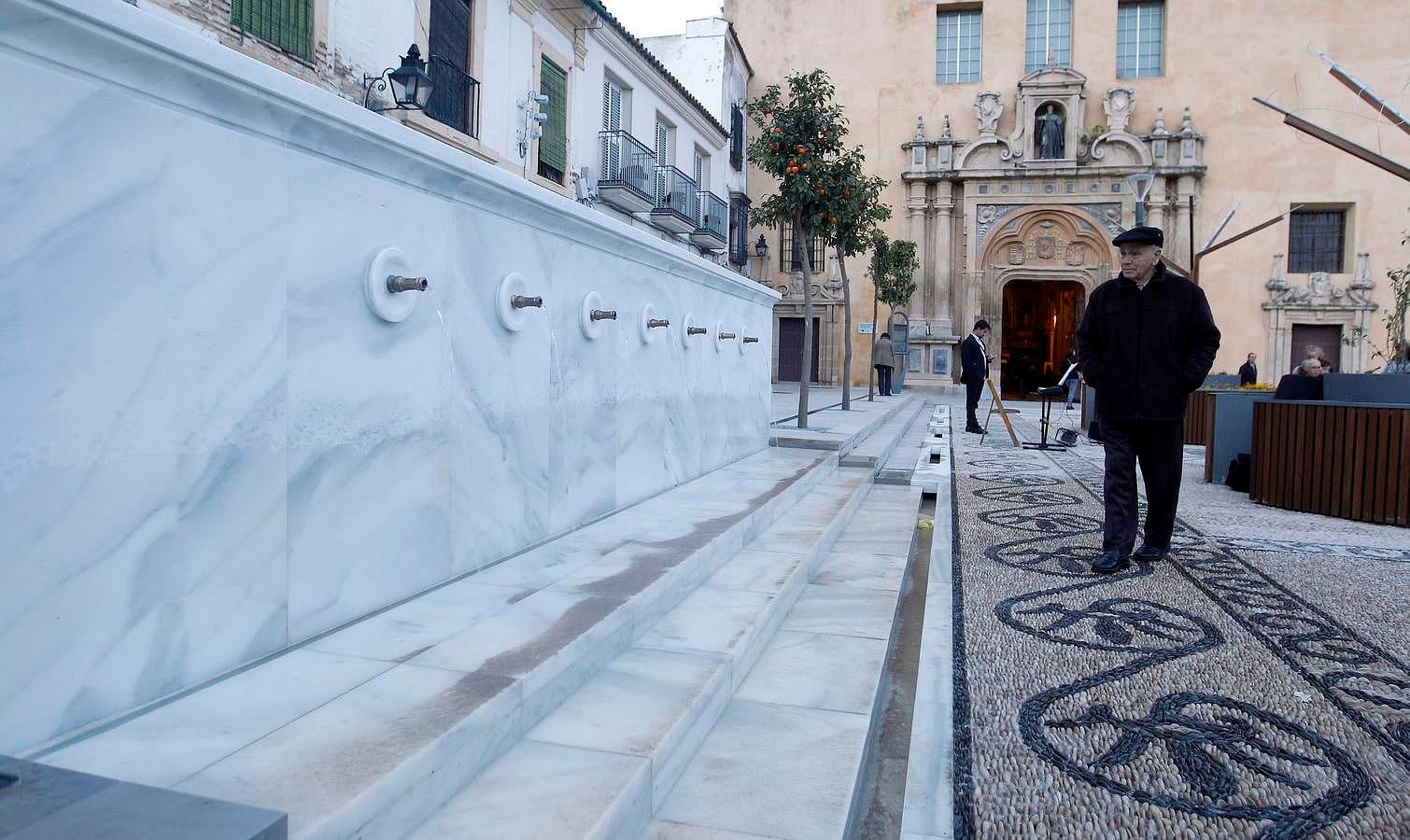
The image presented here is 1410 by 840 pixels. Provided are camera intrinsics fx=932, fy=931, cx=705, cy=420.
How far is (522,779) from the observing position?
71.0 inches

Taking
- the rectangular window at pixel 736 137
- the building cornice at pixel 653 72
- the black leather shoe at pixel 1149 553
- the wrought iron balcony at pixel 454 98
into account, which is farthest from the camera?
the rectangular window at pixel 736 137

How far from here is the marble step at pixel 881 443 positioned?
24.5 ft

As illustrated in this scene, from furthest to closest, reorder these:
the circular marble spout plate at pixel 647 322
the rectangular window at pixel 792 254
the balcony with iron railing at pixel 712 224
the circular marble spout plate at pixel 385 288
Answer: the rectangular window at pixel 792 254 < the balcony with iron railing at pixel 712 224 < the circular marble spout plate at pixel 647 322 < the circular marble spout plate at pixel 385 288

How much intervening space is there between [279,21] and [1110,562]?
9517 mm

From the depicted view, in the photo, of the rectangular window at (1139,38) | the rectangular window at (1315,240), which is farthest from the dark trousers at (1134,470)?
the rectangular window at (1139,38)

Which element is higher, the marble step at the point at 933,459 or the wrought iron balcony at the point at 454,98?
the wrought iron balcony at the point at 454,98

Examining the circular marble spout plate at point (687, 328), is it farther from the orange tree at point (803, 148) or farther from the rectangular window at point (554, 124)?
the rectangular window at point (554, 124)

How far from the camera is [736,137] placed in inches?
1011

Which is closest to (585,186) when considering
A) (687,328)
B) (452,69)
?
(452,69)

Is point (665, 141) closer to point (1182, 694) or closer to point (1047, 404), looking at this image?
point (1047, 404)

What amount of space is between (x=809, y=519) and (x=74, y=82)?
3701 millimetres

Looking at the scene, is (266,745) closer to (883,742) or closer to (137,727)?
(137,727)

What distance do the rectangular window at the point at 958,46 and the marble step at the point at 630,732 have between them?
A: 1022 inches

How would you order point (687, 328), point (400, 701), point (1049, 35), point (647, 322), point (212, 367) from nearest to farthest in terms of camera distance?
1. point (400, 701)
2. point (212, 367)
3. point (647, 322)
4. point (687, 328)
5. point (1049, 35)
